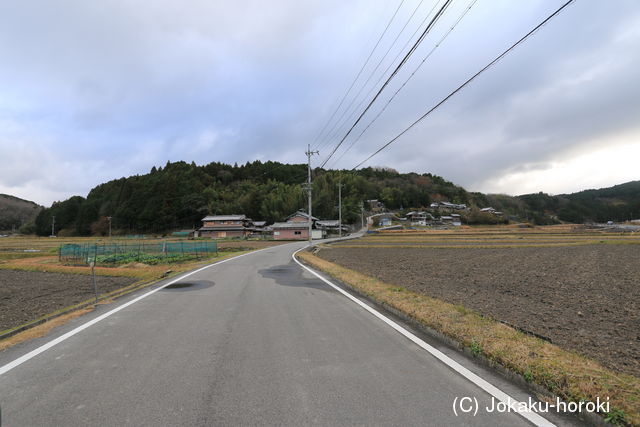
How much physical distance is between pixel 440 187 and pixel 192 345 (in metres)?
159

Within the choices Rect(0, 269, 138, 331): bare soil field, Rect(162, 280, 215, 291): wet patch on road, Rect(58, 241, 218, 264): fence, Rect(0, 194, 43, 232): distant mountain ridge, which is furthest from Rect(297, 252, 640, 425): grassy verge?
Rect(0, 194, 43, 232): distant mountain ridge

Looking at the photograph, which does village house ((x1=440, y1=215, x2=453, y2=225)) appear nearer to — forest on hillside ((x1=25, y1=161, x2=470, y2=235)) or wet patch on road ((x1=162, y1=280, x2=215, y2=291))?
forest on hillside ((x1=25, y1=161, x2=470, y2=235))

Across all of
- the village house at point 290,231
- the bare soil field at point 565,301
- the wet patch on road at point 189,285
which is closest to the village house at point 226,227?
the village house at point 290,231

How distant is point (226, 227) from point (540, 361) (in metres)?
78.8

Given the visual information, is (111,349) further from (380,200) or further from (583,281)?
(380,200)

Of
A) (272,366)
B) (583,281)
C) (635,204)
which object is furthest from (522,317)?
(635,204)

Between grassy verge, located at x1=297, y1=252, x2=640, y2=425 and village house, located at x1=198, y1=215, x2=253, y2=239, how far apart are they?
7392cm

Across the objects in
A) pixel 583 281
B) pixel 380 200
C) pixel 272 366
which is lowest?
pixel 583 281

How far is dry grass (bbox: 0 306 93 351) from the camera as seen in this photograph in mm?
4750

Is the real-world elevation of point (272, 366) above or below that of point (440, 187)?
below

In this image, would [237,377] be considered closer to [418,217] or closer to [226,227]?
[226,227]

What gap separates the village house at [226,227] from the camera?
77.6 metres

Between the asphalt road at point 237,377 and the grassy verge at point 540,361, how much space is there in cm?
30

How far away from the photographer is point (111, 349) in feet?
14.3
